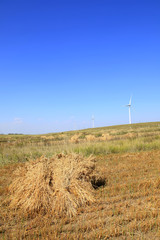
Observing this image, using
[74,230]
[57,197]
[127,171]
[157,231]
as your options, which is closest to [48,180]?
[57,197]

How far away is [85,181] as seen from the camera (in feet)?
19.3

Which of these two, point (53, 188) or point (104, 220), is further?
point (53, 188)

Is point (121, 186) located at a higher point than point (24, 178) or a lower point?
lower

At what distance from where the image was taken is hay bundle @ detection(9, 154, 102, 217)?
16.1ft

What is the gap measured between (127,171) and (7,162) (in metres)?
7.11

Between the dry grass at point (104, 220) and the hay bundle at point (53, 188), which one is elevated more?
the hay bundle at point (53, 188)

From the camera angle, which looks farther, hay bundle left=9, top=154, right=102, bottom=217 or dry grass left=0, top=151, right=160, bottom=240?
hay bundle left=9, top=154, right=102, bottom=217

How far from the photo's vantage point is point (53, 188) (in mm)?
5324

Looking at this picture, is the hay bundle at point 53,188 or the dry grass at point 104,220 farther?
the hay bundle at point 53,188

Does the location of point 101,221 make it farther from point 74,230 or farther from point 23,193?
point 23,193

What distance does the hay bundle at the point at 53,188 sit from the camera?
4.91m

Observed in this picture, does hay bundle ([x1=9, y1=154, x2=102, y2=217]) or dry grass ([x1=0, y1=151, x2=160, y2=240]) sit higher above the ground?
hay bundle ([x1=9, y1=154, x2=102, y2=217])

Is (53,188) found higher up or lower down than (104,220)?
higher up

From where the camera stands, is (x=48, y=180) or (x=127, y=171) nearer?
(x=48, y=180)
